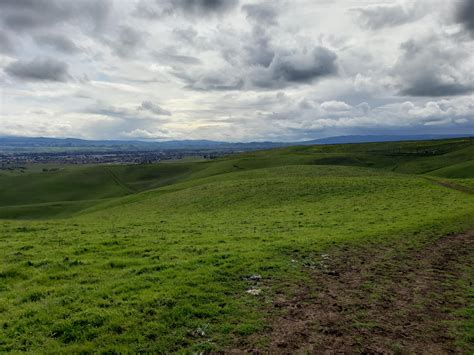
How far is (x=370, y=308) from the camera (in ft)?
42.2

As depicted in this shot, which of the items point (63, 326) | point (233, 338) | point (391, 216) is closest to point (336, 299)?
point (233, 338)

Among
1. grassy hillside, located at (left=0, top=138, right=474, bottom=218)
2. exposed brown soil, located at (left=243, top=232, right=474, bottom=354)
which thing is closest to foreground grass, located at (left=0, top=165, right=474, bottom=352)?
exposed brown soil, located at (left=243, top=232, right=474, bottom=354)

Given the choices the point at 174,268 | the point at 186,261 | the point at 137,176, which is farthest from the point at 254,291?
the point at 137,176

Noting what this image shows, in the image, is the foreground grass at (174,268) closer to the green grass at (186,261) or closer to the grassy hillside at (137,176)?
the green grass at (186,261)

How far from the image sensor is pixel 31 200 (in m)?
111

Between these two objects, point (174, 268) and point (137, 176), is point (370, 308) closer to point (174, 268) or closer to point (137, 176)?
point (174, 268)

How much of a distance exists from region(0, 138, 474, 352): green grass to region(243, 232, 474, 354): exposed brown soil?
3.82 feet

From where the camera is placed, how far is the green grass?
11117 mm

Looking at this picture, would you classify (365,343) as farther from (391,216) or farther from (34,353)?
(391,216)

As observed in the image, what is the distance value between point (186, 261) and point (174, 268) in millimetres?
1121

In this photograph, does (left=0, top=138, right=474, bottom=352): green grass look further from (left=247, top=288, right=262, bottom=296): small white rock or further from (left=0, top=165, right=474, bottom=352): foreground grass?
(left=247, top=288, right=262, bottom=296): small white rock

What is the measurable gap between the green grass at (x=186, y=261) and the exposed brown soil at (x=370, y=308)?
116cm

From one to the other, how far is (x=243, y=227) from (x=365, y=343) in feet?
61.6

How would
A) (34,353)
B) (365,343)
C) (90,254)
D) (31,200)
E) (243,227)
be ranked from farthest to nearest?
(31,200), (243,227), (90,254), (365,343), (34,353)
